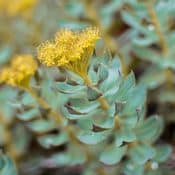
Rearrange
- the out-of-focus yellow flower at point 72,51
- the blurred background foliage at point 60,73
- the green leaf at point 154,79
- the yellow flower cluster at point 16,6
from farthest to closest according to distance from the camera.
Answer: the yellow flower cluster at point 16,6 → the green leaf at point 154,79 → the blurred background foliage at point 60,73 → the out-of-focus yellow flower at point 72,51

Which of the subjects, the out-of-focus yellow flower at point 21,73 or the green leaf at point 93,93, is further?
the out-of-focus yellow flower at point 21,73

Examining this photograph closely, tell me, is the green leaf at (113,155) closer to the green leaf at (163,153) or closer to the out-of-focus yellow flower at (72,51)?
the green leaf at (163,153)

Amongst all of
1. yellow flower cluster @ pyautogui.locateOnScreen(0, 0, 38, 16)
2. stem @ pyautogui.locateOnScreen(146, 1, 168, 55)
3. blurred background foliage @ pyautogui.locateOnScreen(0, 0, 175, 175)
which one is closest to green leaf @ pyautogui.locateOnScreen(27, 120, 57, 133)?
blurred background foliage @ pyautogui.locateOnScreen(0, 0, 175, 175)

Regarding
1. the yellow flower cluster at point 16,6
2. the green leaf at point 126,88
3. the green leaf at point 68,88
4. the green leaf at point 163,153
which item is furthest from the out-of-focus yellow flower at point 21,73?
the yellow flower cluster at point 16,6


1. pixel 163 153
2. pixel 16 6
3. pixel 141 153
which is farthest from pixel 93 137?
pixel 16 6

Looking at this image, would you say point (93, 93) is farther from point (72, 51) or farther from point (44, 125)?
point (44, 125)

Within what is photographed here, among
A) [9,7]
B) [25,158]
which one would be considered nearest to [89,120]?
[25,158]

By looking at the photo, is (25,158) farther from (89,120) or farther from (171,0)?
(171,0)
